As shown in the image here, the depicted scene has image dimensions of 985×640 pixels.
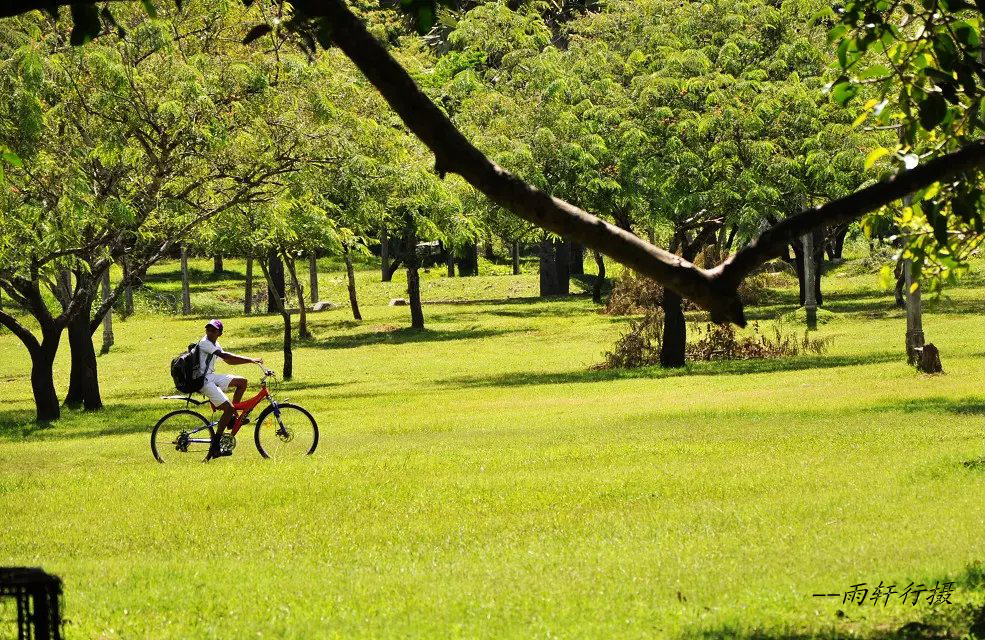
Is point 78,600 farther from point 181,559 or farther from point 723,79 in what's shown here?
point 723,79

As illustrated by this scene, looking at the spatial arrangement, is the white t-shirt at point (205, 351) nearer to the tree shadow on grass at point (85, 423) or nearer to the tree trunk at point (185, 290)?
the tree shadow on grass at point (85, 423)

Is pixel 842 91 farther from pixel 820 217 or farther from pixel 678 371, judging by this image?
pixel 678 371

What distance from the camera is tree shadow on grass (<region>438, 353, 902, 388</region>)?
3450 centimetres

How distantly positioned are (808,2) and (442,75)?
13725 mm

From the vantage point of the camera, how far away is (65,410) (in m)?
32.0

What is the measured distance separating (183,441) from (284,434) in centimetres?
136

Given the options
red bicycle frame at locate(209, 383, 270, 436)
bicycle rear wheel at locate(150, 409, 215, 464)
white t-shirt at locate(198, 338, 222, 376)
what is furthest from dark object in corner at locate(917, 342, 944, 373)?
white t-shirt at locate(198, 338, 222, 376)

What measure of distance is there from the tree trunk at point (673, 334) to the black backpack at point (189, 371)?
66.2 feet

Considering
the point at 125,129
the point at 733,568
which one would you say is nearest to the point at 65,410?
the point at 125,129

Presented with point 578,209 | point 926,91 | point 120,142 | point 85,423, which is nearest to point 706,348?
point 85,423

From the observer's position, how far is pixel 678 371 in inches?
1406

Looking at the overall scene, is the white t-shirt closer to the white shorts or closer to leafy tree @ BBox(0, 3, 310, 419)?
the white shorts

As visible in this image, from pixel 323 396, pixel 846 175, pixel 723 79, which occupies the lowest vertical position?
pixel 323 396

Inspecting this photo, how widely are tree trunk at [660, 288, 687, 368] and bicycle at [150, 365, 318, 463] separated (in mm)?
17771
